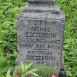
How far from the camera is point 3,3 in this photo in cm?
754

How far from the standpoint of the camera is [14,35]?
6.20 m

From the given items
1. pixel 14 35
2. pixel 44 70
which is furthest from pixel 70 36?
pixel 44 70

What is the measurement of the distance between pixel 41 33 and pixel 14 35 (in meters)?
1.53

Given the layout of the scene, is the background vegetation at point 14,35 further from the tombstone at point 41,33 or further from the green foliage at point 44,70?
the tombstone at point 41,33

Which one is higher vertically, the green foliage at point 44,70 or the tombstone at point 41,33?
the tombstone at point 41,33

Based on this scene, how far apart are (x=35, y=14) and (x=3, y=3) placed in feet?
9.82

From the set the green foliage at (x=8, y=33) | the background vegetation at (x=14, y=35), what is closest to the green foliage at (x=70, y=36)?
the background vegetation at (x=14, y=35)

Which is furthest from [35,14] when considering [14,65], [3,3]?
[3,3]

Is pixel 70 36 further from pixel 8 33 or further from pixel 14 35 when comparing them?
pixel 8 33

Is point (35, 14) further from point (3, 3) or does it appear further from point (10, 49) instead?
point (3, 3)

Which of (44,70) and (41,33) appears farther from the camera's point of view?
→ (44,70)

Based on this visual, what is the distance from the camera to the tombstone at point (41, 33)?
184 inches

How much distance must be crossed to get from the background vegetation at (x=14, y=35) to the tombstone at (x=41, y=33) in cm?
51

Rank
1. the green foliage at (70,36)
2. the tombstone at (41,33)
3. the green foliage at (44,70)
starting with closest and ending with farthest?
1. the tombstone at (41,33)
2. the green foliage at (44,70)
3. the green foliage at (70,36)
